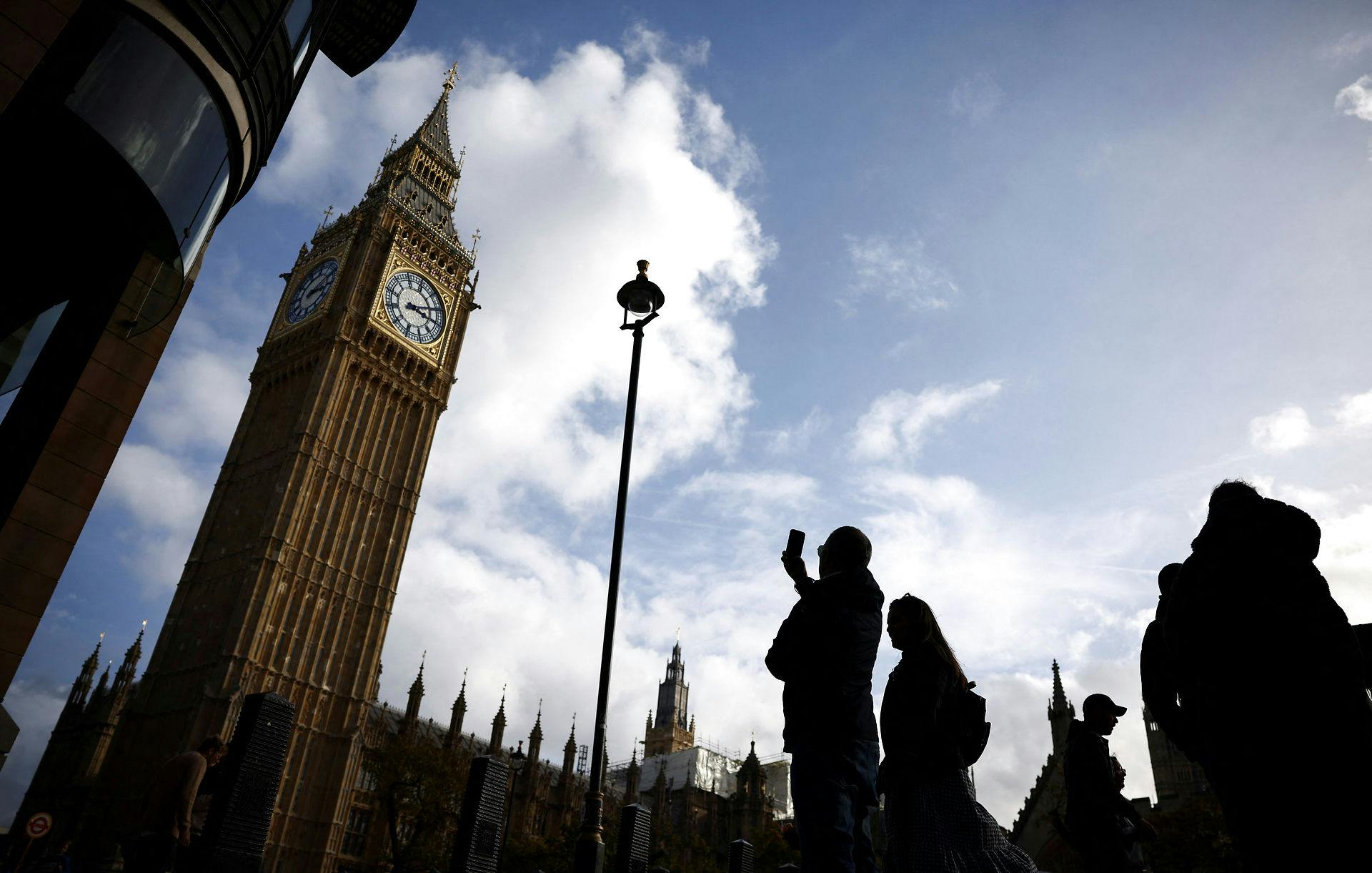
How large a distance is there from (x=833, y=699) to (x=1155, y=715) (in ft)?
4.91

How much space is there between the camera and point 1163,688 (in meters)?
3.20

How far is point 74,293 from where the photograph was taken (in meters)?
10.5

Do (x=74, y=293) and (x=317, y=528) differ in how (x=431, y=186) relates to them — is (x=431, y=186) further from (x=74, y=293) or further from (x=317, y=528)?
(x=74, y=293)

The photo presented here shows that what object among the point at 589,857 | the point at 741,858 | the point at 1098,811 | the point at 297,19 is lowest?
the point at 589,857

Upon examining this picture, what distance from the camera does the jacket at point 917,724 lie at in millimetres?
4438

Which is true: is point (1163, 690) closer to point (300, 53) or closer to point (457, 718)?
point (300, 53)

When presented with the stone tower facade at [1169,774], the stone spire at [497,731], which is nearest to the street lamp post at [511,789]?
the stone spire at [497,731]

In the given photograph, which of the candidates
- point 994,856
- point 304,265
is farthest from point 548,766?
point 994,856

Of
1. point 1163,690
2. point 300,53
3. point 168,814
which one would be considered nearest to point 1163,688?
point 1163,690

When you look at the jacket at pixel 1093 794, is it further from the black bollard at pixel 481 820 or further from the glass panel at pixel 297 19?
the glass panel at pixel 297 19

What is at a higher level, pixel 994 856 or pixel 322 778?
pixel 322 778

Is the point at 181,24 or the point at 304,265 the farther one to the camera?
the point at 304,265

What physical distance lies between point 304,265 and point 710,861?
149 feet

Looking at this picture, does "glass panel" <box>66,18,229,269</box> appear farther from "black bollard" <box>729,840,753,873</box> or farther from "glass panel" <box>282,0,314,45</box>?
"black bollard" <box>729,840,753,873</box>
